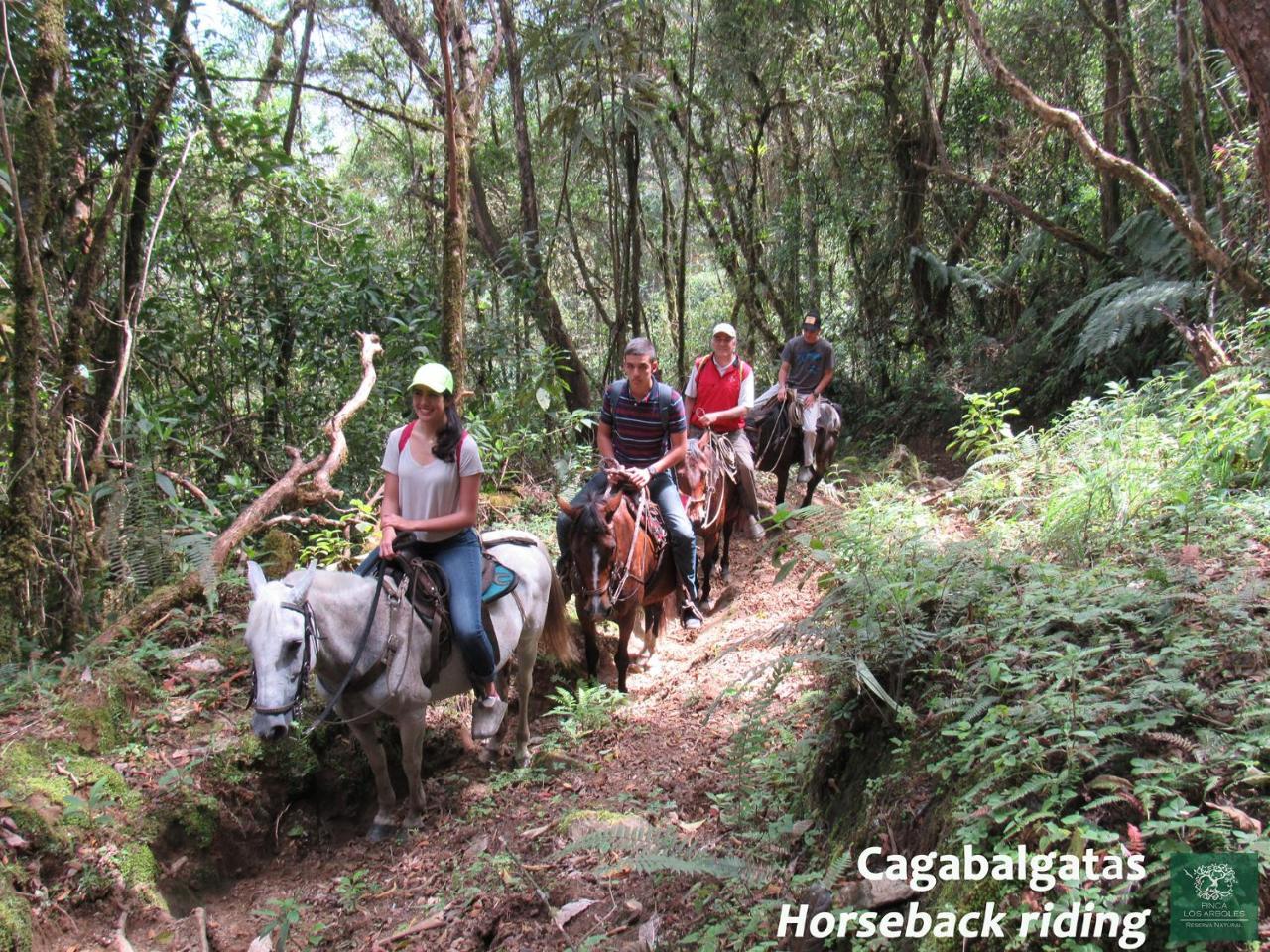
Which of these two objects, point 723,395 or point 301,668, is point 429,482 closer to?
point 301,668

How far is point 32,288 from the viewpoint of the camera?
17.0 feet

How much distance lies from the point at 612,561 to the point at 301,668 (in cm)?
267

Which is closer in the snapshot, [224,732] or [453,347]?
[224,732]

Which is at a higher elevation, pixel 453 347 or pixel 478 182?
pixel 478 182

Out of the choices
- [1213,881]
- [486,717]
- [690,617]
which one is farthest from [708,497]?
[1213,881]

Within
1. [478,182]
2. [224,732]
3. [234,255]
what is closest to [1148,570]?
[224,732]

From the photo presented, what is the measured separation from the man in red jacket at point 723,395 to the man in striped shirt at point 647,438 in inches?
75.6

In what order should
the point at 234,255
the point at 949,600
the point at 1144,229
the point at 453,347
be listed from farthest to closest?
1. the point at 1144,229
2. the point at 234,255
3. the point at 453,347
4. the point at 949,600

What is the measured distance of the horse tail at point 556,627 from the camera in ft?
20.3

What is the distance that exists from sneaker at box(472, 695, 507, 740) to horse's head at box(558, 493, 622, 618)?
116cm

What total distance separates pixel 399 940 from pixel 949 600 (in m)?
3.17

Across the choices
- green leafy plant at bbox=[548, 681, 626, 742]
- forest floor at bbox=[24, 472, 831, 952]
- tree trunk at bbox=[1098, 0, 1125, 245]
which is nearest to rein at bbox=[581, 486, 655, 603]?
green leafy plant at bbox=[548, 681, 626, 742]

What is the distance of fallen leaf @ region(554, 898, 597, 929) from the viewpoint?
355 cm

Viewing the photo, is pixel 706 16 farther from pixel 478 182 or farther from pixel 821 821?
pixel 821 821
